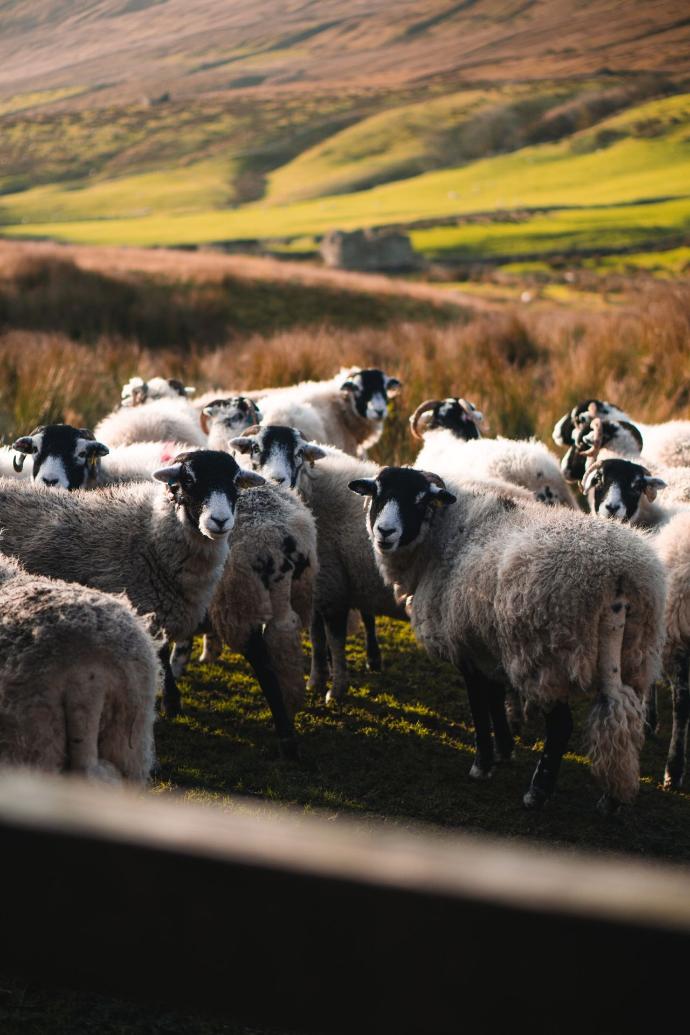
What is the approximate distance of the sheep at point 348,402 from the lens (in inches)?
379

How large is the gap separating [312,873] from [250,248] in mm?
38377

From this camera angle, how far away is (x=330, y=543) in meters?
6.70

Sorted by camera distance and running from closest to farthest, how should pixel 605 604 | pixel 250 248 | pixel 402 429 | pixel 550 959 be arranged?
pixel 550 959, pixel 605 604, pixel 402 429, pixel 250 248

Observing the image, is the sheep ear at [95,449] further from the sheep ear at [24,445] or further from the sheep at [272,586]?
the sheep at [272,586]

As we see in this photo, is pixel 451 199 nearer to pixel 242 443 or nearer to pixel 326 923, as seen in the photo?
pixel 242 443

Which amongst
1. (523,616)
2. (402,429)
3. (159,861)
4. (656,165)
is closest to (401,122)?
(656,165)

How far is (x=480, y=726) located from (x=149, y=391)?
622 cm

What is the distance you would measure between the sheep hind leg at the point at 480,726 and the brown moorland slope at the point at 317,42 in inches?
988

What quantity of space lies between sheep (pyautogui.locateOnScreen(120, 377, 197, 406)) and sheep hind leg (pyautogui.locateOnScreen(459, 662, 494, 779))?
566cm

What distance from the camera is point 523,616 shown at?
4.69 meters

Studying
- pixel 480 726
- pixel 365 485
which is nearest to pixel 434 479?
pixel 365 485

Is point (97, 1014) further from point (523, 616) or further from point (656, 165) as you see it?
point (656, 165)

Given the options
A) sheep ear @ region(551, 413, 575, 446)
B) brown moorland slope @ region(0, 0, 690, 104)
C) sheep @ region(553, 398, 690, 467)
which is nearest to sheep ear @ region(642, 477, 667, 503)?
sheep @ region(553, 398, 690, 467)

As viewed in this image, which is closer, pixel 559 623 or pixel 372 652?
pixel 559 623
